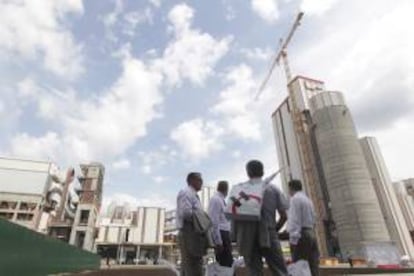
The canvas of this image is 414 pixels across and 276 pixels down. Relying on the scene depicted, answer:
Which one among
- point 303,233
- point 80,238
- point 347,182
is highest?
point 347,182

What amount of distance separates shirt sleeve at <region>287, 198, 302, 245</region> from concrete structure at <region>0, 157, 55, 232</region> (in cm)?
6789

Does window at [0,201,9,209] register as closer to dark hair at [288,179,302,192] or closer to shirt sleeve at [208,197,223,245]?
shirt sleeve at [208,197,223,245]

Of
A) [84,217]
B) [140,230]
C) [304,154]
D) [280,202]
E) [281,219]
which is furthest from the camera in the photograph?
[140,230]

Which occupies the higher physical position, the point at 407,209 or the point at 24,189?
the point at 24,189

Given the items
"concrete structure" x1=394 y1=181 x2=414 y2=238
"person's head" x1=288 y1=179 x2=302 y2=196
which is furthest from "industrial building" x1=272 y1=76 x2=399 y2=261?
"person's head" x1=288 y1=179 x2=302 y2=196

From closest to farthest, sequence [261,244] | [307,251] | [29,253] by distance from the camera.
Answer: [261,244]
[307,251]
[29,253]

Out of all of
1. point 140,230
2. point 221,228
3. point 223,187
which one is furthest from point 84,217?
point 221,228

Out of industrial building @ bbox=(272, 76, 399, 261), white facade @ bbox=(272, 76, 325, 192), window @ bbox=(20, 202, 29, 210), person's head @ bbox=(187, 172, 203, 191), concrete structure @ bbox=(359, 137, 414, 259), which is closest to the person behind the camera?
person's head @ bbox=(187, 172, 203, 191)

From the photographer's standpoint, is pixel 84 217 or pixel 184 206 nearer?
pixel 184 206

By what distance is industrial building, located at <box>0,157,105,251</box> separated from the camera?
6569cm

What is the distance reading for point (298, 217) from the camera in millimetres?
4211

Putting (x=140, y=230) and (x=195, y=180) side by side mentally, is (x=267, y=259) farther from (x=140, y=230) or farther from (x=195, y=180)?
(x=140, y=230)

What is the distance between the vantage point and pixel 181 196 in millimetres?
4023

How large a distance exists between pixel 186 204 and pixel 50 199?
76.7 meters
